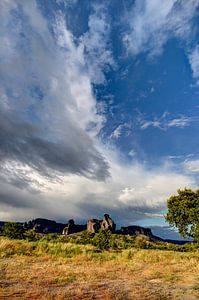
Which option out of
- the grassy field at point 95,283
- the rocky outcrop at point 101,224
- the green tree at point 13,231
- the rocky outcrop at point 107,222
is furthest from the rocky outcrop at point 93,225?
the grassy field at point 95,283

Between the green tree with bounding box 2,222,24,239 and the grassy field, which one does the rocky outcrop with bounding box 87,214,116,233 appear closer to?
the green tree with bounding box 2,222,24,239

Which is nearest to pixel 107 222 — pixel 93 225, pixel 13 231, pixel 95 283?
pixel 93 225

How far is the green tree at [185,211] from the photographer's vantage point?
3919cm

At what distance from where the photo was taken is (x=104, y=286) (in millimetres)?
11508

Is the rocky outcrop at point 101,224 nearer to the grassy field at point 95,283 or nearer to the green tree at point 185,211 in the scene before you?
the green tree at point 185,211

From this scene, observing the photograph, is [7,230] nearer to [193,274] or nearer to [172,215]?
[172,215]

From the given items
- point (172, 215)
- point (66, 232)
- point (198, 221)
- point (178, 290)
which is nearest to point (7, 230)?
point (172, 215)

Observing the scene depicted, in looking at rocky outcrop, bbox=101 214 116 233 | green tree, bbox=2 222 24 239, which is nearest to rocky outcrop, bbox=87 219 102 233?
rocky outcrop, bbox=101 214 116 233

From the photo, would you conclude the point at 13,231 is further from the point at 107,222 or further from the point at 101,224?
the point at 101,224

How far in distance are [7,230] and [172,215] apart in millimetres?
26280

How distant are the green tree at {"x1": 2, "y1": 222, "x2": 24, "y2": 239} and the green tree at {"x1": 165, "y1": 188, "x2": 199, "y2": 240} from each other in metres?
23.0

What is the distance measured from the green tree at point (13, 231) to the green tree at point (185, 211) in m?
23.0

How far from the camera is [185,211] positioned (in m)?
40.5

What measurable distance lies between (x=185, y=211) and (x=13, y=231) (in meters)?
26.8
